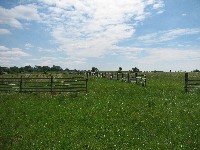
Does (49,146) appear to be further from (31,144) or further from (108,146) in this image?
(108,146)

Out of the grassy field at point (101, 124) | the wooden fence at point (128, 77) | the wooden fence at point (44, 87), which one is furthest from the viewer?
the wooden fence at point (128, 77)

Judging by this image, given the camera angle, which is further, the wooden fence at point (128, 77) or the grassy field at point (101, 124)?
the wooden fence at point (128, 77)

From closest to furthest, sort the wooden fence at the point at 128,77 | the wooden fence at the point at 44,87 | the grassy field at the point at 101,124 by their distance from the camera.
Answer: the grassy field at the point at 101,124 → the wooden fence at the point at 44,87 → the wooden fence at the point at 128,77

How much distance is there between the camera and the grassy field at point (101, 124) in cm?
1383

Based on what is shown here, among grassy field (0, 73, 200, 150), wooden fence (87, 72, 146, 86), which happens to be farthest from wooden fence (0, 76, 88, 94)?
wooden fence (87, 72, 146, 86)

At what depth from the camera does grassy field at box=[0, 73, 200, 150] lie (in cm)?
1383

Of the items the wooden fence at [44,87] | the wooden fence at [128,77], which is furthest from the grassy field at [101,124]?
the wooden fence at [128,77]

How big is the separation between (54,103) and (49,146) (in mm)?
→ 9134

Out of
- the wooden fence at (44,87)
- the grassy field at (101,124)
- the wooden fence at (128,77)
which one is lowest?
the grassy field at (101,124)

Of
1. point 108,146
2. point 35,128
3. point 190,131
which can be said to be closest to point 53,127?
point 35,128

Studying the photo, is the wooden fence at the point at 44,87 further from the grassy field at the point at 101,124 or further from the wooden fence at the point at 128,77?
the wooden fence at the point at 128,77

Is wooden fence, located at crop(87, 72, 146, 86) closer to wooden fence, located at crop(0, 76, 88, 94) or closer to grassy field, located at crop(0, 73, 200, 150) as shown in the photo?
wooden fence, located at crop(0, 76, 88, 94)

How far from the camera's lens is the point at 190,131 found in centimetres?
1526

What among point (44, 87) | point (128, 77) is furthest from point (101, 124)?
point (128, 77)
